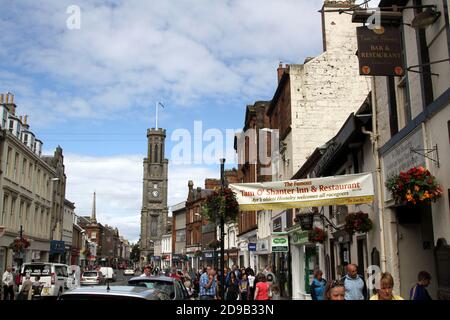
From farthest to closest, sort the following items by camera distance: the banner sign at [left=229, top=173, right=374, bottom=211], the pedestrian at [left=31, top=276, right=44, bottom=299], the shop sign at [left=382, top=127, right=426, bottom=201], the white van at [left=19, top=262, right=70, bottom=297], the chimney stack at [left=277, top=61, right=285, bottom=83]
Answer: the chimney stack at [left=277, top=61, right=285, bottom=83] → the white van at [left=19, top=262, right=70, bottom=297] → the pedestrian at [left=31, top=276, right=44, bottom=299] → the banner sign at [left=229, top=173, right=374, bottom=211] → the shop sign at [left=382, top=127, right=426, bottom=201]

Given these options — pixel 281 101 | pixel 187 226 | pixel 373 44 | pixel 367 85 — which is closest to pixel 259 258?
pixel 281 101

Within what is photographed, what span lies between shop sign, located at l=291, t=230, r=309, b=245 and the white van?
1248cm

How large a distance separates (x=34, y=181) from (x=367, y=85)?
97.7ft

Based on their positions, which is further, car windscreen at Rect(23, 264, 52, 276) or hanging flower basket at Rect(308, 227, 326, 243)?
car windscreen at Rect(23, 264, 52, 276)

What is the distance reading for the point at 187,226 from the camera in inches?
3034

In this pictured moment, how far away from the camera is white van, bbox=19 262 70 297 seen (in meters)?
23.4

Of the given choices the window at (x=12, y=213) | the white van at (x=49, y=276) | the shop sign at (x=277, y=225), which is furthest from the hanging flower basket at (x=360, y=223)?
the window at (x=12, y=213)

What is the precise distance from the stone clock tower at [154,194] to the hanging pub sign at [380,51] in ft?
395

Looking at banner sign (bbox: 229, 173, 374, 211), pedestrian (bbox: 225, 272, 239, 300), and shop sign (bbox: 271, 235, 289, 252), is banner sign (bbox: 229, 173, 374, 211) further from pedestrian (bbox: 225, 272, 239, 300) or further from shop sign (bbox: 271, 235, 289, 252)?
shop sign (bbox: 271, 235, 289, 252)

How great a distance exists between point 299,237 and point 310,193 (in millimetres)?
12362

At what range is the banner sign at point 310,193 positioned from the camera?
12.2 m

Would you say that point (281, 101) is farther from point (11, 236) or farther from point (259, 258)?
point (11, 236)

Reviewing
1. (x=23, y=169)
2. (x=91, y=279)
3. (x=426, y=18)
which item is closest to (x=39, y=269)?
(x=91, y=279)

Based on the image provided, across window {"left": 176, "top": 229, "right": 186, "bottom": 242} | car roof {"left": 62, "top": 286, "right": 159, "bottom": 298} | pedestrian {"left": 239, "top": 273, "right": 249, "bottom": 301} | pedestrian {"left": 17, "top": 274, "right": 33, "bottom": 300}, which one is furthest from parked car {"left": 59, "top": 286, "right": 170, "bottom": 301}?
window {"left": 176, "top": 229, "right": 186, "bottom": 242}
